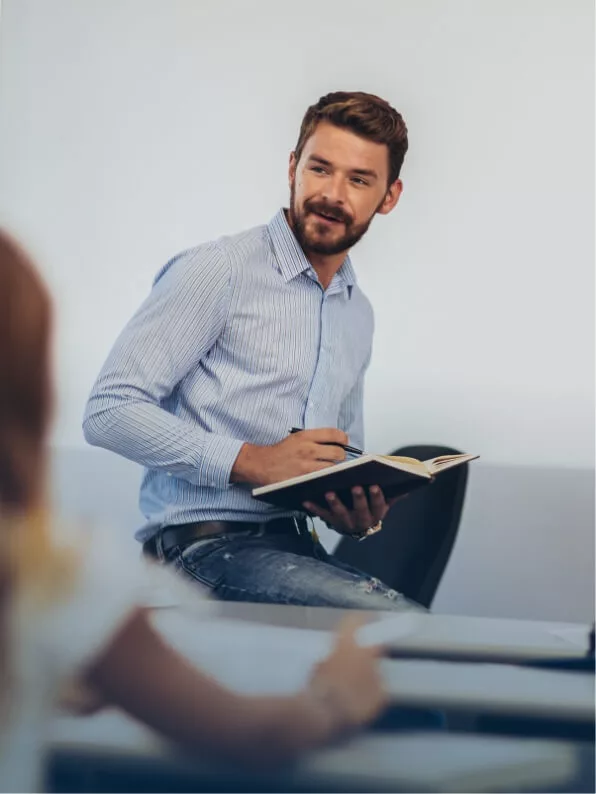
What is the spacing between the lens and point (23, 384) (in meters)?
0.69

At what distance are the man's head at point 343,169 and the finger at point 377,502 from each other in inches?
22.0

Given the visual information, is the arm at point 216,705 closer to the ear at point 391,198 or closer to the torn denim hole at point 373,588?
the torn denim hole at point 373,588

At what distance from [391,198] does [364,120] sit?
193 mm

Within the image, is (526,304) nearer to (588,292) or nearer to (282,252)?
(588,292)

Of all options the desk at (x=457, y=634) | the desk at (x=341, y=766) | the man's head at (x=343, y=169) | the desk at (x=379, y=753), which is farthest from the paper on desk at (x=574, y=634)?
the man's head at (x=343, y=169)

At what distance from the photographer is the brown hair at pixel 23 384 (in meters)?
0.65

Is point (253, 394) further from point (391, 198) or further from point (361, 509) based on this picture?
point (391, 198)

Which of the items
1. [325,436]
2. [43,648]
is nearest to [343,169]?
[325,436]

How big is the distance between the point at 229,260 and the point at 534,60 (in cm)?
105

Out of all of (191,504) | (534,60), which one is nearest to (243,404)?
(191,504)

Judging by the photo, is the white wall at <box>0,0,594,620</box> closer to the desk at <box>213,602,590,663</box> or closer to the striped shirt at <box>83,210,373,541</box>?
the striped shirt at <box>83,210,373,541</box>

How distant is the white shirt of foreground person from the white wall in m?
1.30

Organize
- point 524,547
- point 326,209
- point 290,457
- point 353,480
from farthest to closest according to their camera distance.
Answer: point 524,547
point 326,209
point 290,457
point 353,480

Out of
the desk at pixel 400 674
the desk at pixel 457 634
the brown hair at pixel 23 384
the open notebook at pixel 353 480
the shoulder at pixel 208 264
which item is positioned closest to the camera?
the brown hair at pixel 23 384
